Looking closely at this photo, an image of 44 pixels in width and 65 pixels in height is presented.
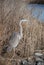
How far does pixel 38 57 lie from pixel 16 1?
1.99 feet

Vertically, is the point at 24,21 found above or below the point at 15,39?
above

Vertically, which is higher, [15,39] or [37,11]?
[37,11]

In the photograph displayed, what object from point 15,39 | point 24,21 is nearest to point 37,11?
point 24,21

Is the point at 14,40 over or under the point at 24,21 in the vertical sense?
under

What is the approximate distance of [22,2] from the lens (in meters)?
3.19

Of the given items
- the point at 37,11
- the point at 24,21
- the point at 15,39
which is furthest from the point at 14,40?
the point at 37,11

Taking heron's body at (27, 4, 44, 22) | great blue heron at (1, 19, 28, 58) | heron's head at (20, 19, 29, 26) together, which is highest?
heron's body at (27, 4, 44, 22)

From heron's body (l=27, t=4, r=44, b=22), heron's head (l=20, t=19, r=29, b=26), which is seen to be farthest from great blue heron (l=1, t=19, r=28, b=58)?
heron's body (l=27, t=4, r=44, b=22)

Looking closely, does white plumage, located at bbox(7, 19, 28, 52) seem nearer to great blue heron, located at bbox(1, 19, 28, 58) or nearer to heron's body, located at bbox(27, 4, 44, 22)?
great blue heron, located at bbox(1, 19, 28, 58)

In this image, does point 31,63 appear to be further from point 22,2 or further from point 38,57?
point 22,2

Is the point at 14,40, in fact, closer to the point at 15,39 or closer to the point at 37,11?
the point at 15,39

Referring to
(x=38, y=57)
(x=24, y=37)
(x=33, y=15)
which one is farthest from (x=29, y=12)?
(x=38, y=57)

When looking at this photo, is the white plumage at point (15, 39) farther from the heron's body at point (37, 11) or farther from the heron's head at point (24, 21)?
the heron's body at point (37, 11)

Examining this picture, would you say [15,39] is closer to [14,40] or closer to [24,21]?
[14,40]
